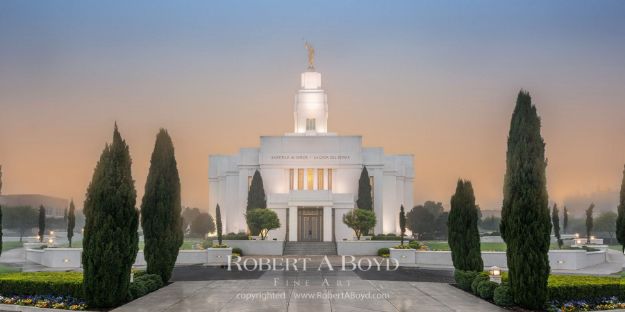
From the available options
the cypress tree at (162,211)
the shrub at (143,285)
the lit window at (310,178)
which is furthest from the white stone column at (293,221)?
the shrub at (143,285)

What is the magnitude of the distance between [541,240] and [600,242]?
155 feet

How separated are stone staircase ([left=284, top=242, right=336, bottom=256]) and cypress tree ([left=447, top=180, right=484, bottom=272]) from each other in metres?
24.3

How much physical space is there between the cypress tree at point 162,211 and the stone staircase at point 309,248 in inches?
964

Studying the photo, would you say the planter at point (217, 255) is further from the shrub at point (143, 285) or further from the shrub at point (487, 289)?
the shrub at point (487, 289)

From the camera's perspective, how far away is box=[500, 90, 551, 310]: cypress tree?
18.0 m

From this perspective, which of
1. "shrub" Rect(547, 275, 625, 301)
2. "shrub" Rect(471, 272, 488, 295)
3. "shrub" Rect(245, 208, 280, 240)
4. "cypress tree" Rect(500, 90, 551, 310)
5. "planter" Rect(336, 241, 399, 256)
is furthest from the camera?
"shrub" Rect(245, 208, 280, 240)

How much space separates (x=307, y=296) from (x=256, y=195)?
36419 mm

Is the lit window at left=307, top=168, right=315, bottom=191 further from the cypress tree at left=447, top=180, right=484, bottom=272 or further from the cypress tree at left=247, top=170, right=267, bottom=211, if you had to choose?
the cypress tree at left=447, top=180, right=484, bottom=272

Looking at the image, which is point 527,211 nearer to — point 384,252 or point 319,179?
point 384,252

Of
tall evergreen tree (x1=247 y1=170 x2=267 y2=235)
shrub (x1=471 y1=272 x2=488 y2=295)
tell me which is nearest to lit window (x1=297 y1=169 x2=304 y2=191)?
tall evergreen tree (x1=247 y1=170 x2=267 y2=235)

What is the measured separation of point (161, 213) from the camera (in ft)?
81.5

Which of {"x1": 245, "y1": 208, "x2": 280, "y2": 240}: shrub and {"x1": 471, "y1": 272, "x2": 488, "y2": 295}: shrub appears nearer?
{"x1": 471, "y1": 272, "x2": 488, "y2": 295}: shrub

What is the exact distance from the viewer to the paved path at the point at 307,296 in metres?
18.7

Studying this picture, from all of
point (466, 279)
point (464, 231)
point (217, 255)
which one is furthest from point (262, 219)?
point (466, 279)
